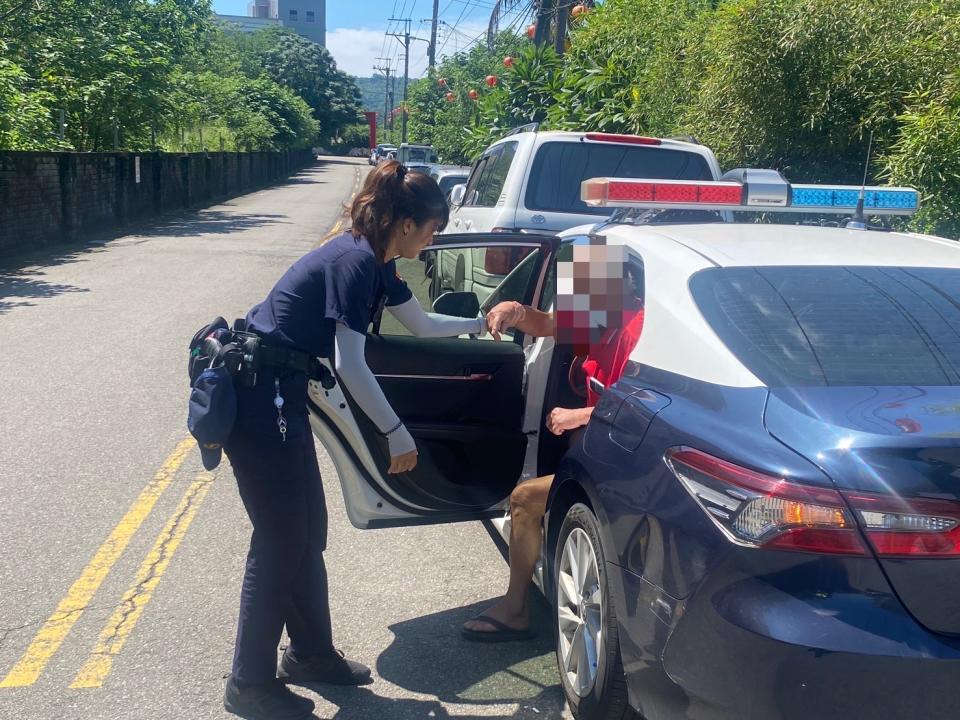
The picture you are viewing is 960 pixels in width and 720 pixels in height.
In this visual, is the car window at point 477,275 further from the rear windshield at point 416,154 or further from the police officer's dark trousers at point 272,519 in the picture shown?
the rear windshield at point 416,154

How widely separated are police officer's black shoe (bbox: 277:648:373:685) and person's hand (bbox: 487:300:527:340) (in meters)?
1.33

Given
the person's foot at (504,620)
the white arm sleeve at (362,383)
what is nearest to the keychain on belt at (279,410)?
the white arm sleeve at (362,383)

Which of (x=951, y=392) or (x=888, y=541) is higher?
(x=951, y=392)

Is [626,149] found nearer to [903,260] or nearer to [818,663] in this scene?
[903,260]

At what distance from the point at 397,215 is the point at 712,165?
5.24m

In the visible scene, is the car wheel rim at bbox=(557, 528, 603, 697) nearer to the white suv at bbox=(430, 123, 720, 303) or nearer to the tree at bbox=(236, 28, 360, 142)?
the white suv at bbox=(430, 123, 720, 303)

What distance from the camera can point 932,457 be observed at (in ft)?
7.17

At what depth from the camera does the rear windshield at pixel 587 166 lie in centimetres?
759

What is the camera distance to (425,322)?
3496mm

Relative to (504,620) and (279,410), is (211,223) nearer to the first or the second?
(504,620)

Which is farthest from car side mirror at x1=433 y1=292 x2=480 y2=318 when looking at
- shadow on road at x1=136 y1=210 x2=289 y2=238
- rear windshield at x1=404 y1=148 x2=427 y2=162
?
rear windshield at x1=404 y1=148 x2=427 y2=162

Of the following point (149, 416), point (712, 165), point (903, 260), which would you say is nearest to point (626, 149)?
point (712, 165)

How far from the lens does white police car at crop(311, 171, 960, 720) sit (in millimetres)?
2148

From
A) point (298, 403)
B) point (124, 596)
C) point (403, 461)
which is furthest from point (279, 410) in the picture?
point (124, 596)
